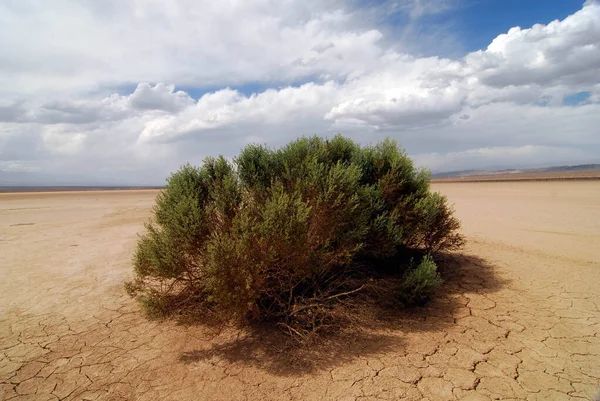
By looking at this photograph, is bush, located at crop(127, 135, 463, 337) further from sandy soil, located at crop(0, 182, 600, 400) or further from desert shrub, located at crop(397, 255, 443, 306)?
sandy soil, located at crop(0, 182, 600, 400)

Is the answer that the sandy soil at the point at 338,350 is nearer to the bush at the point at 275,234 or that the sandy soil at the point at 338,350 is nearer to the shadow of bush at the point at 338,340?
Result: the shadow of bush at the point at 338,340

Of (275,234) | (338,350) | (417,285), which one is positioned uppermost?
(275,234)

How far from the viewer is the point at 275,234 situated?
163 inches

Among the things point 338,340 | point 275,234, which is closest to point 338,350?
point 338,340

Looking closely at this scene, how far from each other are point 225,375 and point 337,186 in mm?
2959

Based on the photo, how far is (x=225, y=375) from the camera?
12.5 ft

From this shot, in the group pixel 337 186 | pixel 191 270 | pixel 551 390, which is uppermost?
pixel 337 186

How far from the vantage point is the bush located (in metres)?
4.09

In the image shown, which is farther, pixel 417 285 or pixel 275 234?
pixel 417 285

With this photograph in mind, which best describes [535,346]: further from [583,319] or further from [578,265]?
[578,265]

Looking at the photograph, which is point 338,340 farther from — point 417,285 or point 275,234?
point 275,234

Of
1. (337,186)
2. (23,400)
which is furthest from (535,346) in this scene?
(23,400)

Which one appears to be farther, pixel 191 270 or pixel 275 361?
pixel 191 270

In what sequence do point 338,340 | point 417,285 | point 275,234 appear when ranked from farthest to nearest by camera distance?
1. point 417,285
2. point 338,340
3. point 275,234
